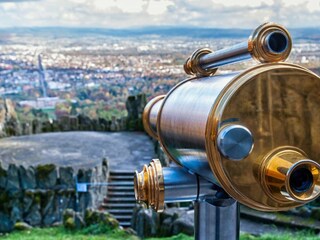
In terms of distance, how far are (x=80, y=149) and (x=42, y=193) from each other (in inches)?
79.9

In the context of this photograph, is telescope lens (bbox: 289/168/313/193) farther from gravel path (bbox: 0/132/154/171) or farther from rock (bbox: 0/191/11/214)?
gravel path (bbox: 0/132/154/171)

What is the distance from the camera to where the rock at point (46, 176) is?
691 cm

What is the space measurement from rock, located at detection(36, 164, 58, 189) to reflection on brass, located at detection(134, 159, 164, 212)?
240 inches

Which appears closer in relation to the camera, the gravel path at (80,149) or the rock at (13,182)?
the rock at (13,182)

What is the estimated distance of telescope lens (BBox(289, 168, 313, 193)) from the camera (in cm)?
73

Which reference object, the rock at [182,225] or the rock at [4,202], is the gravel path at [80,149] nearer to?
the rock at [4,202]

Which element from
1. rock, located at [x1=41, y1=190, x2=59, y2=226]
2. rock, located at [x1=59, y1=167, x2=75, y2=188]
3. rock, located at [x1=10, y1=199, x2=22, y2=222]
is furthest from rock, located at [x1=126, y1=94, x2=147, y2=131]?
rock, located at [x1=10, y1=199, x2=22, y2=222]

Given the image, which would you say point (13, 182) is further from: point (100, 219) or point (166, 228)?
point (166, 228)

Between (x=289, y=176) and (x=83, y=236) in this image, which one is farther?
(x=83, y=236)

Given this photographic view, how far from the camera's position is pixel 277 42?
34.1 inches

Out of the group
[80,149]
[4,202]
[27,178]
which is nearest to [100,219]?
[27,178]

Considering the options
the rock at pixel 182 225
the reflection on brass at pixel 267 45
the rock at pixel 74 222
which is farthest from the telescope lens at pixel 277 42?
the rock at pixel 74 222

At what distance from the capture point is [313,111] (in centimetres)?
82

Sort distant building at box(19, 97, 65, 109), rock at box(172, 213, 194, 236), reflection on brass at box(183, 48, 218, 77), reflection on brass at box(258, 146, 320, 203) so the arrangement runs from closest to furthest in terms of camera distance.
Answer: reflection on brass at box(258, 146, 320, 203) < reflection on brass at box(183, 48, 218, 77) < rock at box(172, 213, 194, 236) < distant building at box(19, 97, 65, 109)
